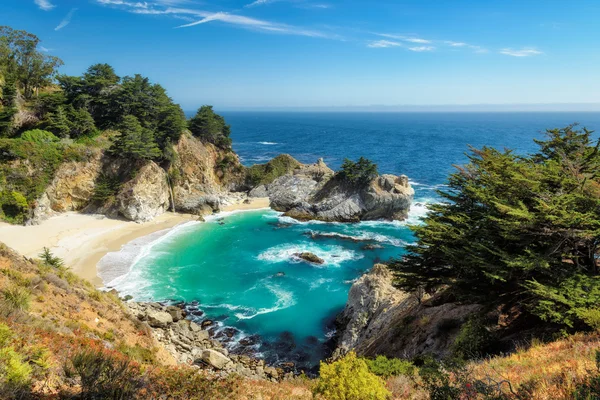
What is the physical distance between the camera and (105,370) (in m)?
7.11

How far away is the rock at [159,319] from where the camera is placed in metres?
21.0

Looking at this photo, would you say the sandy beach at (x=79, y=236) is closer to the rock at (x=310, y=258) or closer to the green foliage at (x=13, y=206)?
the green foliage at (x=13, y=206)

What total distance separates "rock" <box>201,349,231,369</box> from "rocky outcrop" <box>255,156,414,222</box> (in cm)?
3094

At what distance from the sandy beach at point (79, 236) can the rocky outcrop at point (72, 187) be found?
1.35 meters

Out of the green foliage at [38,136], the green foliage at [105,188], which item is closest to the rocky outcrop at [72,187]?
the green foliage at [105,188]

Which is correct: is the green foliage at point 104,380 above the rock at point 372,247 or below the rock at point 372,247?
above

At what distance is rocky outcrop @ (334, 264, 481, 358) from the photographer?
15406 mm

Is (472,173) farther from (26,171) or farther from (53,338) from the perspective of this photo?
(26,171)

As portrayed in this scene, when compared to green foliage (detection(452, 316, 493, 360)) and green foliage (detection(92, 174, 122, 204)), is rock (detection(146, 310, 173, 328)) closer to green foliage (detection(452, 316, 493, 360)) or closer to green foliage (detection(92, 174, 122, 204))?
green foliage (detection(452, 316, 493, 360))

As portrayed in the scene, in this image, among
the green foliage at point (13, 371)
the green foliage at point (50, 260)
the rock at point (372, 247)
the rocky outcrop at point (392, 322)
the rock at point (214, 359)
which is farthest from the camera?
the rock at point (372, 247)

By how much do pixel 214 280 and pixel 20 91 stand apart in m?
41.6

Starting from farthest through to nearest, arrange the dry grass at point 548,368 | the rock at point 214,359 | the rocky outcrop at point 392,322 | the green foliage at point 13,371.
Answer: the rock at point 214,359
the rocky outcrop at point 392,322
the dry grass at point 548,368
the green foliage at point 13,371

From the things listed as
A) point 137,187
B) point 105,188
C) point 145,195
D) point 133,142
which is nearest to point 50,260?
point 137,187

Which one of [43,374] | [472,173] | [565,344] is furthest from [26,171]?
[565,344]
